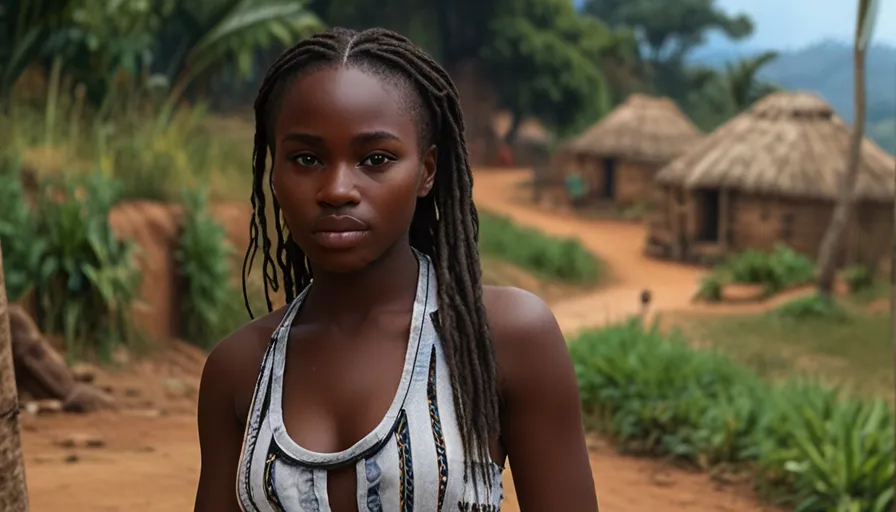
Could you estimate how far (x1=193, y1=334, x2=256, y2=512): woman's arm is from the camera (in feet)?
5.62

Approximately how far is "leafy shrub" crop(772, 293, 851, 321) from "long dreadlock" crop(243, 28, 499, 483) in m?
10.8

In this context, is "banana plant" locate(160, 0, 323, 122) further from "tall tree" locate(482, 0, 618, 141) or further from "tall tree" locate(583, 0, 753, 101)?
"tall tree" locate(583, 0, 753, 101)

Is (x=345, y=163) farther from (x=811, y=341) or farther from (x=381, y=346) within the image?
(x=811, y=341)

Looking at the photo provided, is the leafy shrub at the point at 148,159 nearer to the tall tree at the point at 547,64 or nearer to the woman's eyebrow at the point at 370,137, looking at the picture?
the woman's eyebrow at the point at 370,137

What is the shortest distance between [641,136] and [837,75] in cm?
1155

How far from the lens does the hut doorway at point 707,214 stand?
17984mm

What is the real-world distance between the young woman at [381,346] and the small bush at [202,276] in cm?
548

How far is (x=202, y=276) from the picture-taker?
7152 millimetres

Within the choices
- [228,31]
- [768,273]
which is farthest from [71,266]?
[768,273]

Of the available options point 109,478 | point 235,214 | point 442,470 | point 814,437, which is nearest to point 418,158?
point 442,470

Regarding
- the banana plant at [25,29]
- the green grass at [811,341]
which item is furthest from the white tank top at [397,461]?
the banana plant at [25,29]

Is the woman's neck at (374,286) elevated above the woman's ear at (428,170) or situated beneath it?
situated beneath

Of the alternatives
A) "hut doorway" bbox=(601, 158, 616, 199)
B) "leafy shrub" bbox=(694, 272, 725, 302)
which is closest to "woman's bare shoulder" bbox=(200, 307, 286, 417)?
"leafy shrub" bbox=(694, 272, 725, 302)

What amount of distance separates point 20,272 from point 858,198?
514 inches
